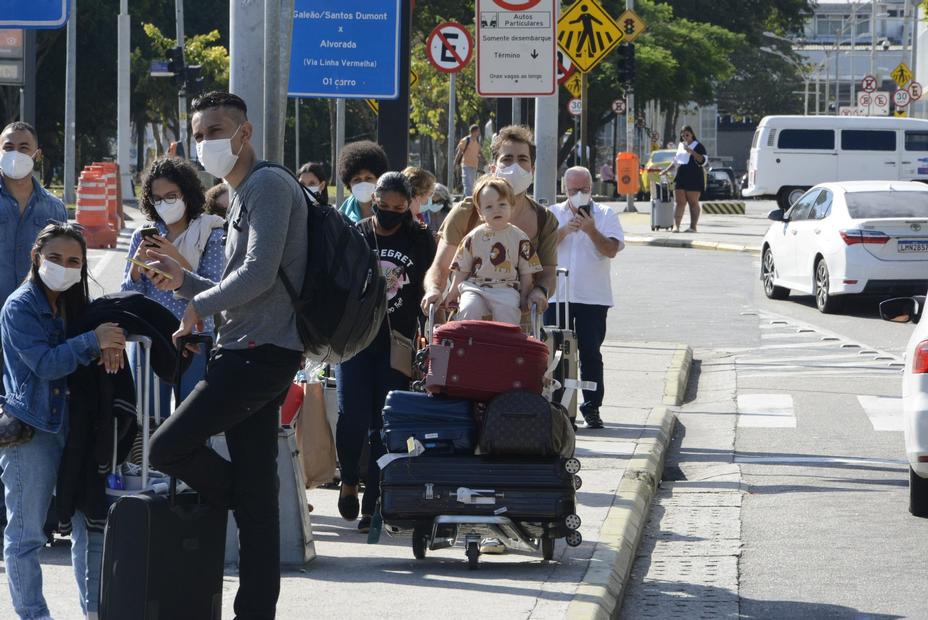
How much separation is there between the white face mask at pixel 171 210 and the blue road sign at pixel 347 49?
296 centimetres

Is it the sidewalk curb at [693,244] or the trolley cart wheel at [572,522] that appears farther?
the sidewalk curb at [693,244]

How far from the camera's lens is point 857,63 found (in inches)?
6211

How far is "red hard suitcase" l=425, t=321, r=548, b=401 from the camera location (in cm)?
708

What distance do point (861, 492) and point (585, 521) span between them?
2240 millimetres

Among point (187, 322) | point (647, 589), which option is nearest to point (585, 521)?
point (647, 589)

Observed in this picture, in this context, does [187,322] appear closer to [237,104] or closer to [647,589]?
[237,104]

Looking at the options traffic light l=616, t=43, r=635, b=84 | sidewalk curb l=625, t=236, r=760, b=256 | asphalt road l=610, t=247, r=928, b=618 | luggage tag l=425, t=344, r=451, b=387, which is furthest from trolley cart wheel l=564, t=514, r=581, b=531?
traffic light l=616, t=43, r=635, b=84

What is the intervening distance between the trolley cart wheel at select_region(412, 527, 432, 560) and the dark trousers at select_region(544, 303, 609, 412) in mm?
4136

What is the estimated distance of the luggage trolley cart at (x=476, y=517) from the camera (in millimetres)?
6891

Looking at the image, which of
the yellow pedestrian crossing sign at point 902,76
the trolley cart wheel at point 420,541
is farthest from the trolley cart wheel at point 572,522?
the yellow pedestrian crossing sign at point 902,76

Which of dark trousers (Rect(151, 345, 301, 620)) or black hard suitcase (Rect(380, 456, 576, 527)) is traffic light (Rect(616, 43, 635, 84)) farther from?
dark trousers (Rect(151, 345, 301, 620))

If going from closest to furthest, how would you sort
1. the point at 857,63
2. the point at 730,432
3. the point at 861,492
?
the point at 861,492 < the point at 730,432 < the point at 857,63

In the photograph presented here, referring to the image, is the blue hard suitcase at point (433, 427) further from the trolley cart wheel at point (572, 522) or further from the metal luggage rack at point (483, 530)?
the trolley cart wheel at point (572, 522)

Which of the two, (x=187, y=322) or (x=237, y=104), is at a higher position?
(x=237, y=104)
